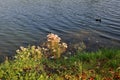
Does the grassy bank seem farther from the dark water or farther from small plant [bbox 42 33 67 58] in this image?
the dark water

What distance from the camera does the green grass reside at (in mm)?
11156

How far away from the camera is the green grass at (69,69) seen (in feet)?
36.6

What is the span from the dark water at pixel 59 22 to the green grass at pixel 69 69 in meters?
7.13

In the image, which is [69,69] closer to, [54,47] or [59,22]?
[54,47]

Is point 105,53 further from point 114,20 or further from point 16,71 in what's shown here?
point 114,20

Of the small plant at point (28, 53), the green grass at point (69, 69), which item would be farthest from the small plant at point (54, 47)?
the green grass at point (69, 69)

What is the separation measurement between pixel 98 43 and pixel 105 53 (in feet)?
25.4

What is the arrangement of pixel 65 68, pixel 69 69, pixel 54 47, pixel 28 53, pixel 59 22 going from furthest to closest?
pixel 59 22 < pixel 54 47 < pixel 28 53 < pixel 65 68 < pixel 69 69

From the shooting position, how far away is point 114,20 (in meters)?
28.0

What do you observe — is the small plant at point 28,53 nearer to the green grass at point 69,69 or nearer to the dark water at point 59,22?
the green grass at point 69,69

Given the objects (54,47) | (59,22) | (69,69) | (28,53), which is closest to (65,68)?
(69,69)

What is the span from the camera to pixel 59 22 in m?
28.4

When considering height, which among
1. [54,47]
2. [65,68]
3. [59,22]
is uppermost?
[65,68]

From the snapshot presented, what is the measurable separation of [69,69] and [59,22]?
1655cm
